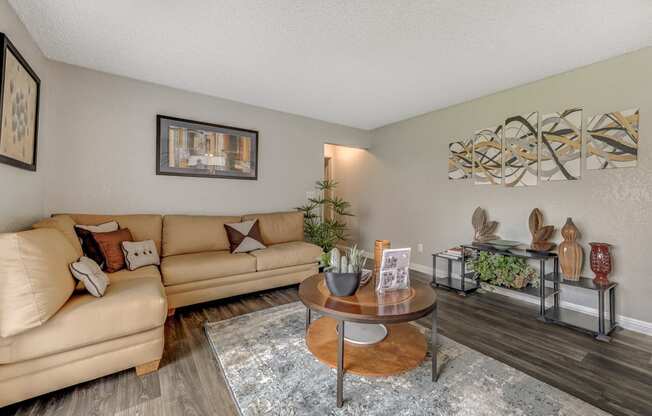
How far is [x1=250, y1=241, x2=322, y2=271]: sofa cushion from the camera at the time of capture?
3047mm

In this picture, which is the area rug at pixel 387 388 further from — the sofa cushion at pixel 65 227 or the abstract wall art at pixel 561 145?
the abstract wall art at pixel 561 145

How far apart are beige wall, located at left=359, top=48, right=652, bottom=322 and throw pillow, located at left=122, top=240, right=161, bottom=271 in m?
3.48

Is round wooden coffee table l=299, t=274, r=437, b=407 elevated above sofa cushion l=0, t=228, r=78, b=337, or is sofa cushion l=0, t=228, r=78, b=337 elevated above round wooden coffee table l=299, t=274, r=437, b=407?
sofa cushion l=0, t=228, r=78, b=337

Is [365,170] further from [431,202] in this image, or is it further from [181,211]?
[181,211]

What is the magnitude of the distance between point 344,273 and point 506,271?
2198 mm

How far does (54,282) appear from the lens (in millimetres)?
1489

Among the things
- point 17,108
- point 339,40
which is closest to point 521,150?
point 339,40

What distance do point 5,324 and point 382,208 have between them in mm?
4401

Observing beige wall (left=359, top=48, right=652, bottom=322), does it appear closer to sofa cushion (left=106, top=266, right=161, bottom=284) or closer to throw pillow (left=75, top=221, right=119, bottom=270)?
sofa cushion (left=106, top=266, right=161, bottom=284)

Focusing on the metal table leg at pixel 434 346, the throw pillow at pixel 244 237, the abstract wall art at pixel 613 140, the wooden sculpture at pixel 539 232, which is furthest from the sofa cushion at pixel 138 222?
the abstract wall art at pixel 613 140

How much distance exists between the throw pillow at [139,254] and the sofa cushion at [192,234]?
296 mm

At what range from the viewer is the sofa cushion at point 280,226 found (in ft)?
12.0

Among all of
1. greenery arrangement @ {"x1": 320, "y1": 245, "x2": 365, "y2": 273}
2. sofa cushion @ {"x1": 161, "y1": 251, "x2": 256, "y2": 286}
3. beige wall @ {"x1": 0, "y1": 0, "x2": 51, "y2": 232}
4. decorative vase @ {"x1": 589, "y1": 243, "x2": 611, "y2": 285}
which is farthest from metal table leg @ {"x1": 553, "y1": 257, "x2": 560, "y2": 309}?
beige wall @ {"x1": 0, "y1": 0, "x2": 51, "y2": 232}

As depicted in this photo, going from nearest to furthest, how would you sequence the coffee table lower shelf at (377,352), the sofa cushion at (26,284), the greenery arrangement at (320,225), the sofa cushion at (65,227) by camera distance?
the sofa cushion at (26,284), the coffee table lower shelf at (377,352), the sofa cushion at (65,227), the greenery arrangement at (320,225)
